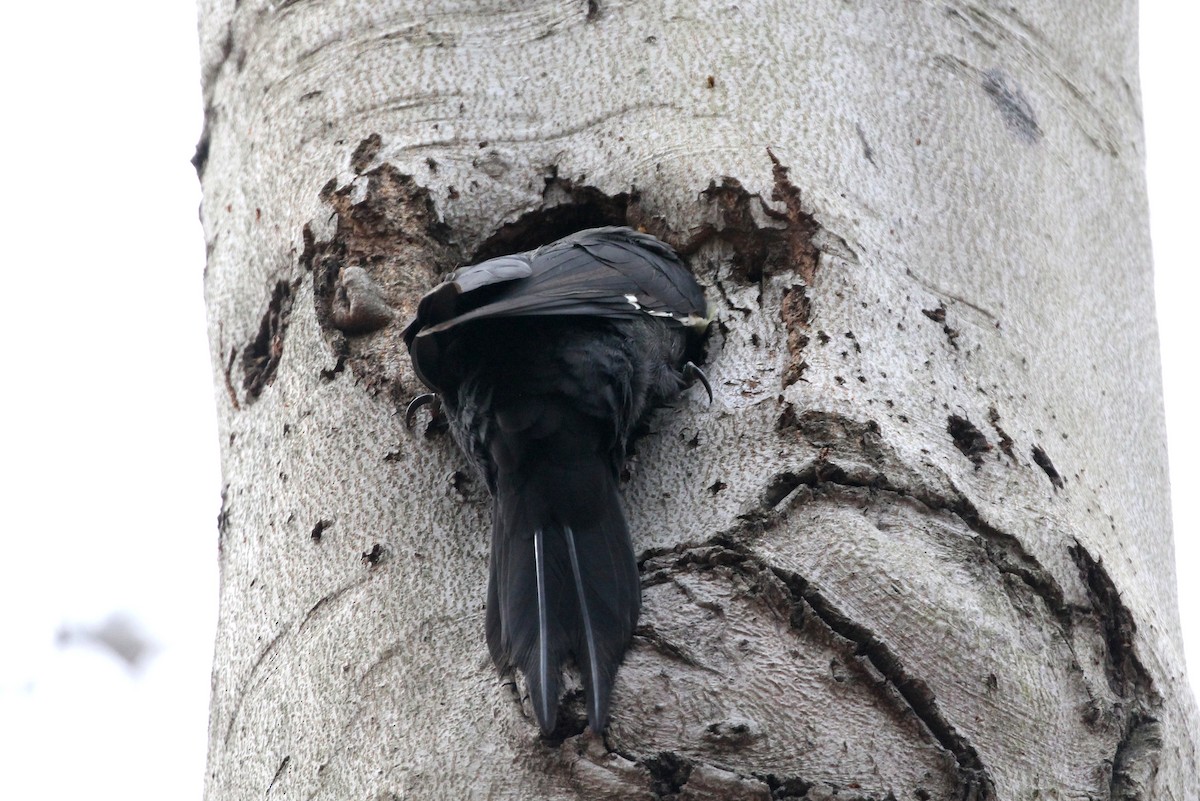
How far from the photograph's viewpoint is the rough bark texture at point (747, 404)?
1.61m

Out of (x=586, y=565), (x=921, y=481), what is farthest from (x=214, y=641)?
(x=921, y=481)

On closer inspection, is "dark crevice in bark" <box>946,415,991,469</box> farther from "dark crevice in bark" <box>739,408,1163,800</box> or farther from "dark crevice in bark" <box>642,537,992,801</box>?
"dark crevice in bark" <box>642,537,992,801</box>

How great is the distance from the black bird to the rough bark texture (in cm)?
5

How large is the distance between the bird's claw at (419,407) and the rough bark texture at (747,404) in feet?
0.07

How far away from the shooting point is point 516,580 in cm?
173

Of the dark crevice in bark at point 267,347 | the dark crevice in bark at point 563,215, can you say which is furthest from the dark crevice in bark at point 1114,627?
the dark crevice in bark at point 267,347

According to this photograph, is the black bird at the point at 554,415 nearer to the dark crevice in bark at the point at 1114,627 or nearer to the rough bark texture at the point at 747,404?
the rough bark texture at the point at 747,404

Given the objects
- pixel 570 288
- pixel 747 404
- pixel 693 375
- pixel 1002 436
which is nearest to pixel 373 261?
pixel 570 288

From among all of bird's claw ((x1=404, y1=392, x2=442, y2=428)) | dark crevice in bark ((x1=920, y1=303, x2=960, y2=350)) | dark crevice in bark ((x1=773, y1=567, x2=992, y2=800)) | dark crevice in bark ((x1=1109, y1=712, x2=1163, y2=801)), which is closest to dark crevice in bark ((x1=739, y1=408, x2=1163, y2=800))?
dark crevice in bark ((x1=1109, y1=712, x2=1163, y2=801))

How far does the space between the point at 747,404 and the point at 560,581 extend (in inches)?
13.5

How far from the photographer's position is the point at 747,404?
73.3 inches

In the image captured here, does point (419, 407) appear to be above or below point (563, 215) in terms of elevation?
below

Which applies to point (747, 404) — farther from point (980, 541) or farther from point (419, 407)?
point (419, 407)

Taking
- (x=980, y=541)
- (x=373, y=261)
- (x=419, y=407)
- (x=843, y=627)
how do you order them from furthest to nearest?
1. (x=373, y=261)
2. (x=419, y=407)
3. (x=980, y=541)
4. (x=843, y=627)
